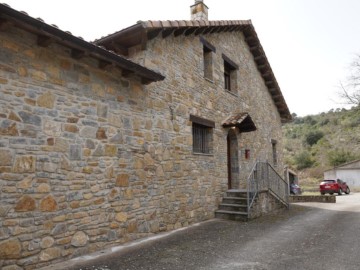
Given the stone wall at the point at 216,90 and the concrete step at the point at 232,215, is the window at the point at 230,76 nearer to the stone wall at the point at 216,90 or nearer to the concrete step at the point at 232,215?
the stone wall at the point at 216,90

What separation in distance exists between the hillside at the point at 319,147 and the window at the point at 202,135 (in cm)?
2355

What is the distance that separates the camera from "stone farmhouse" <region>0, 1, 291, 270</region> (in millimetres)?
4234

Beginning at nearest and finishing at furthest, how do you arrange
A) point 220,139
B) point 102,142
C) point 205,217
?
point 102,142 → point 205,217 → point 220,139

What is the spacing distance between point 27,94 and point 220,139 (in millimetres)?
6279

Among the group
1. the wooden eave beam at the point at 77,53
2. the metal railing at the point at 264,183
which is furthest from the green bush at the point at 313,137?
the wooden eave beam at the point at 77,53

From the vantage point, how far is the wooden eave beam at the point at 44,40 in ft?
14.7

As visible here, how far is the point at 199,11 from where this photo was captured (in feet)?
33.8

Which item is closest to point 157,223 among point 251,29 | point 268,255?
point 268,255

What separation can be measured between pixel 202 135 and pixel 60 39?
5.34 metres

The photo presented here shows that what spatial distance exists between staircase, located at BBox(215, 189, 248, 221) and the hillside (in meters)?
23.0

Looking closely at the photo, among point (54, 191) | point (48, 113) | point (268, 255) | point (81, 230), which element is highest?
point (48, 113)

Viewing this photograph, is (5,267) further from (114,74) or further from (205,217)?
(205,217)

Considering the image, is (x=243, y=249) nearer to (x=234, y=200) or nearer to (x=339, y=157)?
(x=234, y=200)

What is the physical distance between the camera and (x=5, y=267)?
392 centimetres
